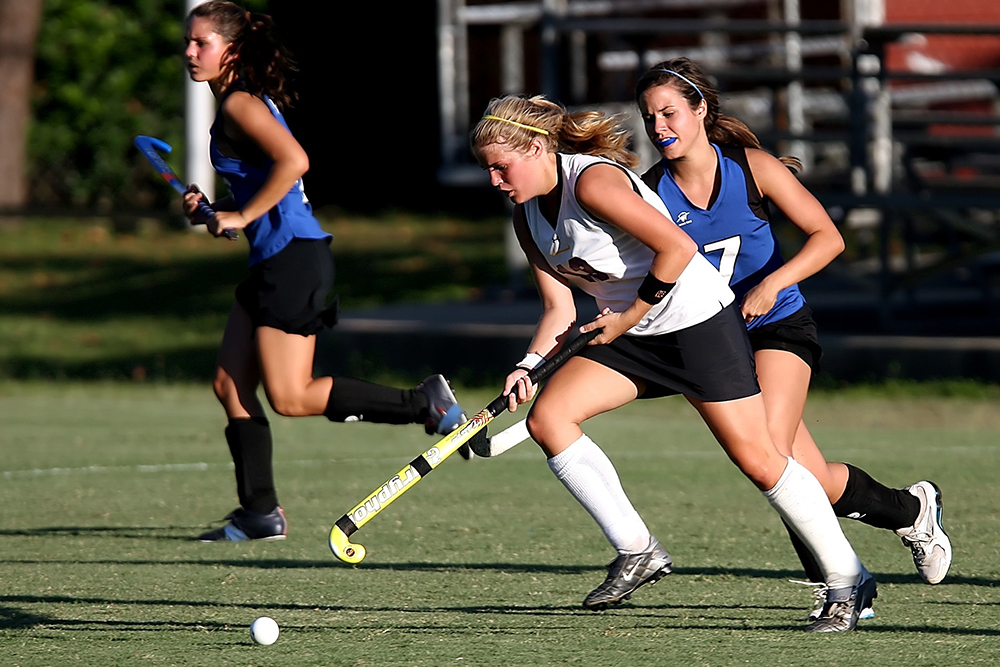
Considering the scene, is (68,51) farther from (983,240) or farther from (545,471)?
(545,471)

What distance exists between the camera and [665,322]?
442cm

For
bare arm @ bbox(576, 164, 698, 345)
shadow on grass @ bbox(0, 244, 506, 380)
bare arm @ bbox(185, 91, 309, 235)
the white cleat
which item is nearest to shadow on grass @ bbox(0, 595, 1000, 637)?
the white cleat

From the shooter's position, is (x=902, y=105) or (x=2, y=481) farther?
(x=902, y=105)

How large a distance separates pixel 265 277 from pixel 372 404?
2.14 ft

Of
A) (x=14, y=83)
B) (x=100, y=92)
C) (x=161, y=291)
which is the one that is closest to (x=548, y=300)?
(x=161, y=291)

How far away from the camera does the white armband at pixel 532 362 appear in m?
4.57

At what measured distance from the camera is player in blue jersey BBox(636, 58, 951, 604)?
458 centimetres

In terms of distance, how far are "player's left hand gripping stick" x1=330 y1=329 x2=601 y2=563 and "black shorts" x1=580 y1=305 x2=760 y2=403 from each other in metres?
0.09

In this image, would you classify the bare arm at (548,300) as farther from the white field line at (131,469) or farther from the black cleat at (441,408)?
the white field line at (131,469)

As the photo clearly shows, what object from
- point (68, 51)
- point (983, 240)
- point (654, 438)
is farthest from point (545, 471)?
point (68, 51)

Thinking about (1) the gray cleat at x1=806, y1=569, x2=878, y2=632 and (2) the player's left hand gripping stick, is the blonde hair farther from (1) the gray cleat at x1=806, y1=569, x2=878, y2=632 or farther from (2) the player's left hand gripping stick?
(1) the gray cleat at x1=806, y1=569, x2=878, y2=632

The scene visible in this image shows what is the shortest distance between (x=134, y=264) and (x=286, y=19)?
5811mm

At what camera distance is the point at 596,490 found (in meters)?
4.55

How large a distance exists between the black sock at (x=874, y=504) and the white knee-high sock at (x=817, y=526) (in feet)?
1.51
